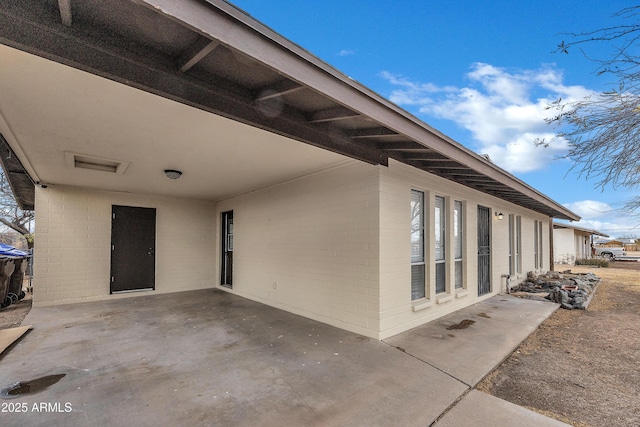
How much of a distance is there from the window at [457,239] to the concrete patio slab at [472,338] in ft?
1.91

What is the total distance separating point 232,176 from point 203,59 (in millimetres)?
3557

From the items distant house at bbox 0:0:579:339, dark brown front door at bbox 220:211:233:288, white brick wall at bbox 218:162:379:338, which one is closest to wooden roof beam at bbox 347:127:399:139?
distant house at bbox 0:0:579:339

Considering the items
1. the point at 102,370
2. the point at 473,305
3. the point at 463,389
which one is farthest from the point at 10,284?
the point at 473,305

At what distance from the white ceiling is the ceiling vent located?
106mm

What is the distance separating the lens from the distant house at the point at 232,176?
1.66 metres

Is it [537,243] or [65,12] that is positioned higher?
[65,12]

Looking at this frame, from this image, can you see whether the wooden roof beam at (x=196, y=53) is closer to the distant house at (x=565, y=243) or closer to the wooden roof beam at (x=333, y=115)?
the wooden roof beam at (x=333, y=115)

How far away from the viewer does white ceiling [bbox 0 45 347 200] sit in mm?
2229

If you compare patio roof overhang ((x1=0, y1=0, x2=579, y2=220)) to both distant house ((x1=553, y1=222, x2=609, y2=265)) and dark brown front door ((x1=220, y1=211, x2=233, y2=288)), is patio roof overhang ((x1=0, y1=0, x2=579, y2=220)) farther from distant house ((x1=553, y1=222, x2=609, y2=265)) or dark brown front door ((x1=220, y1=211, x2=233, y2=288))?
distant house ((x1=553, y1=222, x2=609, y2=265))

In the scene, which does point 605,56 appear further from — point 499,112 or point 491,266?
point 491,266

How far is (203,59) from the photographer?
1839mm

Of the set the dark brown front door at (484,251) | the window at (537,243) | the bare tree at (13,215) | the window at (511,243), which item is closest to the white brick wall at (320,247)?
the dark brown front door at (484,251)

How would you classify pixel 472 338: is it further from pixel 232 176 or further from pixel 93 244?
pixel 93 244

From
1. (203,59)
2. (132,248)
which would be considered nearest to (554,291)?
(203,59)
